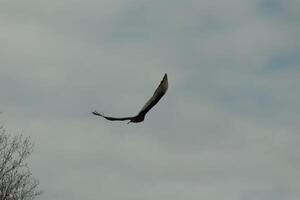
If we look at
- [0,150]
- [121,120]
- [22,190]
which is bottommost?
[121,120]

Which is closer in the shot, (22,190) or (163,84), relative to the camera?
(163,84)

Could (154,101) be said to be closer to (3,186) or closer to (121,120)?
(121,120)

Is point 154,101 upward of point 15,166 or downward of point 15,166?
downward

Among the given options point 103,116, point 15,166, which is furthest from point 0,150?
point 103,116

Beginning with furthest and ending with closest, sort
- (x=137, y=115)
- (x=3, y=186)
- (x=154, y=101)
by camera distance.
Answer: (x=3, y=186) → (x=137, y=115) → (x=154, y=101)

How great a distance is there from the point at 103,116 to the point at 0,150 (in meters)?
56.1

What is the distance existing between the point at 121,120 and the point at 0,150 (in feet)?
184

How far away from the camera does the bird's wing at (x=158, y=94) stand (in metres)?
2.93

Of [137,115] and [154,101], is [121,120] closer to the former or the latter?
[137,115]

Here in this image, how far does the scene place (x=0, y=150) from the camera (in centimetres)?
5778

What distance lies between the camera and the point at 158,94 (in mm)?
2939

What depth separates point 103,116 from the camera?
319 centimetres

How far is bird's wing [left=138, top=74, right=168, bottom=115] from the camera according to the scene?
293 cm

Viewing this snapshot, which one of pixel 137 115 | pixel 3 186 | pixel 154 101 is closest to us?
pixel 154 101
